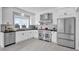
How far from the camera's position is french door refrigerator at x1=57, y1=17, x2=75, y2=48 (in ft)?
11.8

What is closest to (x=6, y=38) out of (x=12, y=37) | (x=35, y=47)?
(x=12, y=37)

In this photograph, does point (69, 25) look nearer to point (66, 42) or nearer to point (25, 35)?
point (66, 42)

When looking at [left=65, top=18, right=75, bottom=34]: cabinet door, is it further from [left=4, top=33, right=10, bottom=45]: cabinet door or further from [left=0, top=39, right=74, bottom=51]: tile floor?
[left=4, top=33, right=10, bottom=45]: cabinet door

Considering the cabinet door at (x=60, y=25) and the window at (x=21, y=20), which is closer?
the cabinet door at (x=60, y=25)

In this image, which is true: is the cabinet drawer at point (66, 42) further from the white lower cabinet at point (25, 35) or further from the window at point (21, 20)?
the window at point (21, 20)

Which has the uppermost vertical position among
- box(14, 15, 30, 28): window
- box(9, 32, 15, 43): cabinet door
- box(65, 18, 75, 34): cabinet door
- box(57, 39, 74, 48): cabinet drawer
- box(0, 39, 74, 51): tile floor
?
box(14, 15, 30, 28): window

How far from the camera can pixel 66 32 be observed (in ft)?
12.7

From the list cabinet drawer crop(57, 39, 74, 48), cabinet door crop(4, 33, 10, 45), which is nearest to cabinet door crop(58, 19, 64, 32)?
cabinet drawer crop(57, 39, 74, 48)

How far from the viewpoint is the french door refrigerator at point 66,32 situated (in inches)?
142

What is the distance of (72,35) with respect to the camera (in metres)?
3.62

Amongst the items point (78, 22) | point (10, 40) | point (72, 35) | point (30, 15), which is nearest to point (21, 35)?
point (10, 40)

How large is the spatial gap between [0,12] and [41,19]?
3174mm

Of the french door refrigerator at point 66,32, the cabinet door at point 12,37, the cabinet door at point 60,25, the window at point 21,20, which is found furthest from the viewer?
the window at point 21,20

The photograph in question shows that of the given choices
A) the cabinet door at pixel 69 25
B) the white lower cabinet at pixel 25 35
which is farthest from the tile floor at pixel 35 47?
the cabinet door at pixel 69 25
